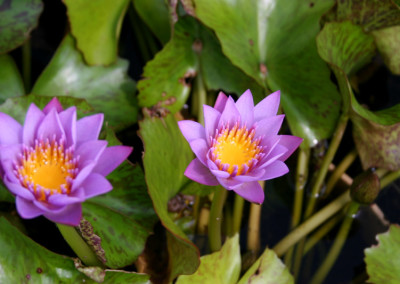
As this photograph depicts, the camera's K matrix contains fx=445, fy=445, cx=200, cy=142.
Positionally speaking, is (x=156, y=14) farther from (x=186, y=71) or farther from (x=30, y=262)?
(x=30, y=262)

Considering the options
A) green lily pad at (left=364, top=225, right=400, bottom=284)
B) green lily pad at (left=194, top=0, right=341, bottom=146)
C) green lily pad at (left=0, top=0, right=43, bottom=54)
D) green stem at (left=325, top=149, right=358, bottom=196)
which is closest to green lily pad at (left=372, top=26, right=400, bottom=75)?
green lily pad at (left=194, top=0, right=341, bottom=146)

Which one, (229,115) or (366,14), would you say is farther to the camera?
(366,14)

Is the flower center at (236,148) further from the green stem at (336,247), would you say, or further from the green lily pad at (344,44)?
the green stem at (336,247)

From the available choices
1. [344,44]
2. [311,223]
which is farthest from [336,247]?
[344,44]

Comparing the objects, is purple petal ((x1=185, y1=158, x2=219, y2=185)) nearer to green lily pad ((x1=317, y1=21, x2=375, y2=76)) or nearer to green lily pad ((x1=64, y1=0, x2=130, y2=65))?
green lily pad ((x1=317, y1=21, x2=375, y2=76))

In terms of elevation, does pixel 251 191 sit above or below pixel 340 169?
above

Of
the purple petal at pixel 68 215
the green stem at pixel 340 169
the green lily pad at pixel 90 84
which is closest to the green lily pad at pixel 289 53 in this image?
the green stem at pixel 340 169

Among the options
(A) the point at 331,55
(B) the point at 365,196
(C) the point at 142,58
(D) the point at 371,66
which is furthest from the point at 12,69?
(D) the point at 371,66
